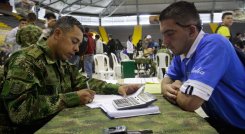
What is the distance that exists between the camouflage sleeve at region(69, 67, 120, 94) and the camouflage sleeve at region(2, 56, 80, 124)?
477mm

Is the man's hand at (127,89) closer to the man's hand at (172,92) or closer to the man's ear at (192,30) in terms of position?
the man's hand at (172,92)

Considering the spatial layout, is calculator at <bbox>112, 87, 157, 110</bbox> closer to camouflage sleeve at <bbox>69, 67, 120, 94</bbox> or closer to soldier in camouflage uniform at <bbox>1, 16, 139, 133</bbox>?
soldier in camouflage uniform at <bbox>1, 16, 139, 133</bbox>

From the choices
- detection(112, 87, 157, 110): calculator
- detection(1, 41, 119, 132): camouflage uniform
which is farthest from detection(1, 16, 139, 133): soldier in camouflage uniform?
detection(112, 87, 157, 110): calculator

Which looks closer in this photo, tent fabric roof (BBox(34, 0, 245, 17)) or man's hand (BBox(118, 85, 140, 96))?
man's hand (BBox(118, 85, 140, 96))

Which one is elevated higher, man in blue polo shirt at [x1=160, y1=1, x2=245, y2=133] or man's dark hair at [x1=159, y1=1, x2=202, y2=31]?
man's dark hair at [x1=159, y1=1, x2=202, y2=31]

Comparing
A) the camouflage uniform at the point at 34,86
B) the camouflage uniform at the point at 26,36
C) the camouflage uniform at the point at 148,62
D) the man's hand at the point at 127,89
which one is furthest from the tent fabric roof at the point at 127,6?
the camouflage uniform at the point at 34,86

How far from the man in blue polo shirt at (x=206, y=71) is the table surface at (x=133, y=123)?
0.13m

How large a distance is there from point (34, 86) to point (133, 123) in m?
0.55

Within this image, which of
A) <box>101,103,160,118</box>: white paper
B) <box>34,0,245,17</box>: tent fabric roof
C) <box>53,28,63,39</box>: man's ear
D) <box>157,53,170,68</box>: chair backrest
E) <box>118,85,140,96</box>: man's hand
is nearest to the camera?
<box>101,103,160,118</box>: white paper

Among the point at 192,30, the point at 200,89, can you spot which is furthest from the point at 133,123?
the point at 192,30

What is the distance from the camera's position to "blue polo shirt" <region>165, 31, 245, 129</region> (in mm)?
1424

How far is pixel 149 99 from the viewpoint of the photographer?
1.52 m

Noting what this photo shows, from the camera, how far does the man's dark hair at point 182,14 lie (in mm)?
1605

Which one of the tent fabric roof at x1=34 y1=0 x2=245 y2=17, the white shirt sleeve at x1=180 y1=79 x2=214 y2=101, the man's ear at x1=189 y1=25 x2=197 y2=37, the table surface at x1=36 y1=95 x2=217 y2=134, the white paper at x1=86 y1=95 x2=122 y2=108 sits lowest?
the white paper at x1=86 y1=95 x2=122 y2=108
